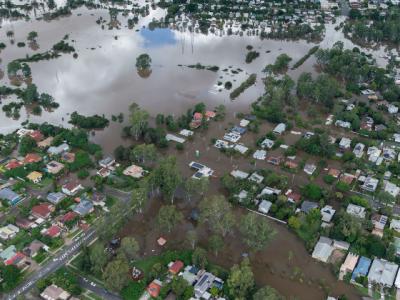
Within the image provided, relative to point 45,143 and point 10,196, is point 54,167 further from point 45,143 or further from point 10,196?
point 10,196

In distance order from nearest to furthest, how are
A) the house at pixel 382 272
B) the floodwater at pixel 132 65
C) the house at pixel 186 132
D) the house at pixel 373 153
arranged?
the house at pixel 382 272, the house at pixel 373 153, the house at pixel 186 132, the floodwater at pixel 132 65

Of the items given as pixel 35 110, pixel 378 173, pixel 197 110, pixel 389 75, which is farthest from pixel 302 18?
pixel 35 110

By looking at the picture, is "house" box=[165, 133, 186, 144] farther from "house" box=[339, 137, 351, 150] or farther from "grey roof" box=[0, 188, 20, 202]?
"house" box=[339, 137, 351, 150]

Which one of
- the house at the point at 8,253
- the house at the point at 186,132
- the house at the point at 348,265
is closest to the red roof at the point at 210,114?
the house at the point at 186,132

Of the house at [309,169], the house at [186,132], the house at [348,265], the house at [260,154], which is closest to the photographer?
the house at [348,265]

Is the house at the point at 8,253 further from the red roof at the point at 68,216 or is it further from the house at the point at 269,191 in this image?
the house at the point at 269,191

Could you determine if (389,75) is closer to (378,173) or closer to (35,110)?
(378,173)

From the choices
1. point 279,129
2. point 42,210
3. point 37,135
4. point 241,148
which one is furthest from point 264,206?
point 37,135
